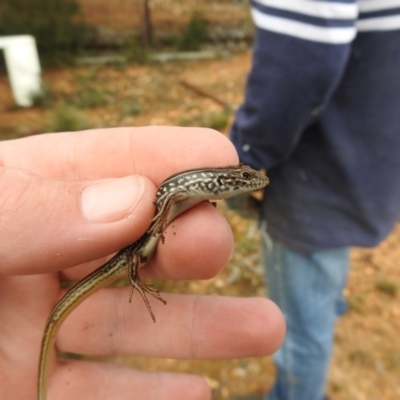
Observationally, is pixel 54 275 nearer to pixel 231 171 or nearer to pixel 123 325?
pixel 123 325

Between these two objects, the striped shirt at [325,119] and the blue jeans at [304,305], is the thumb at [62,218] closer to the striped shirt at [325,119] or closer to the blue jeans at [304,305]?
the striped shirt at [325,119]

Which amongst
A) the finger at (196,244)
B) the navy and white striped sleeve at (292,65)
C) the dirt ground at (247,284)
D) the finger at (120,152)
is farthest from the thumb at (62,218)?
the dirt ground at (247,284)

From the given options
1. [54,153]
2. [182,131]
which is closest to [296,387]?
[182,131]

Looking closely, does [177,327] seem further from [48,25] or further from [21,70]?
[48,25]

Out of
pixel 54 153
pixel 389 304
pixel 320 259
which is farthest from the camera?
pixel 389 304

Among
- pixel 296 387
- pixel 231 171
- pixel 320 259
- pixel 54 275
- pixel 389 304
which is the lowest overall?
pixel 389 304

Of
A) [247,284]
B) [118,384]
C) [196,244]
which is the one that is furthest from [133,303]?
[247,284]
